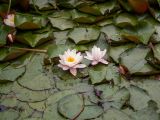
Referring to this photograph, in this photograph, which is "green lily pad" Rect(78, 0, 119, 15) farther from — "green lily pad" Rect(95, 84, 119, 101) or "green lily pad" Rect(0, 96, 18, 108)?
"green lily pad" Rect(0, 96, 18, 108)

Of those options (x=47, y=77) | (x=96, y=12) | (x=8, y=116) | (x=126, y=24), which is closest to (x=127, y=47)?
(x=126, y=24)

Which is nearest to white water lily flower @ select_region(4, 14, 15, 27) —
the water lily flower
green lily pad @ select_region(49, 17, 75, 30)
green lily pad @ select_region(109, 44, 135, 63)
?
the water lily flower

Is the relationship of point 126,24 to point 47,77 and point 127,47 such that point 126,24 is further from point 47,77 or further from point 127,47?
point 47,77

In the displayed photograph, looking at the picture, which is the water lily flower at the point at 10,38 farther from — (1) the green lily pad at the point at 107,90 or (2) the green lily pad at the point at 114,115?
(2) the green lily pad at the point at 114,115

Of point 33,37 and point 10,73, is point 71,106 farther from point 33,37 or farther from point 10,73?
point 33,37

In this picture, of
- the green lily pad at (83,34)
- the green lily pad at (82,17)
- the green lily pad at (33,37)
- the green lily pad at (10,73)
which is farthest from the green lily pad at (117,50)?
the green lily pad at (10,73)

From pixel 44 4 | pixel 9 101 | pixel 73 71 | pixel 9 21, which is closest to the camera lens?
pixel 9 101

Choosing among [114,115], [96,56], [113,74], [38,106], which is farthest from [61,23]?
[114,115]
